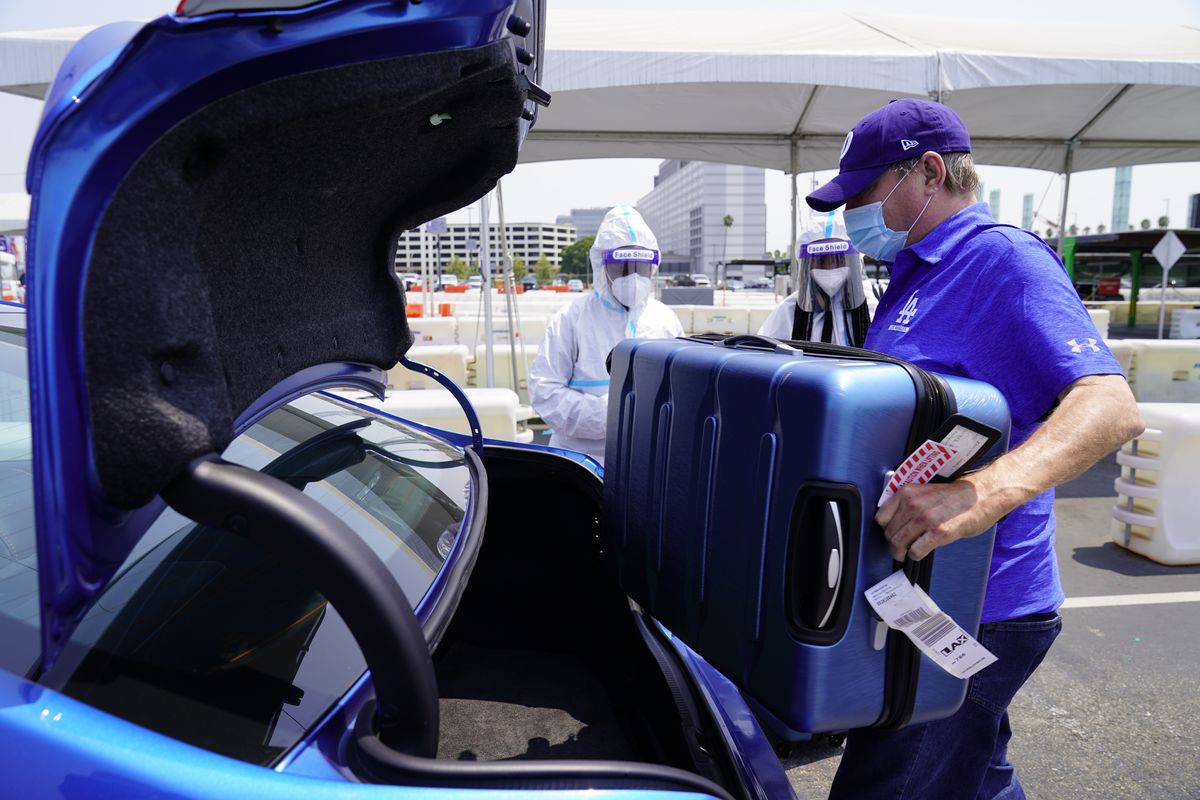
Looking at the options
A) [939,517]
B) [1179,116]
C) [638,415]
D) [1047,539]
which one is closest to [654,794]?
[939,517]

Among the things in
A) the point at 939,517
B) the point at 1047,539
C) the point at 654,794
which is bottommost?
the point at 654,794

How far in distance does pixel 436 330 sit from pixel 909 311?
11.3 m

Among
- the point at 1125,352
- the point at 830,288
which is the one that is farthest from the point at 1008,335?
the point at 1125,352

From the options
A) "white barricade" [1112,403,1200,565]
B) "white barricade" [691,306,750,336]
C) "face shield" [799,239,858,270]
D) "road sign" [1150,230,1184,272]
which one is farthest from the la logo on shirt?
"road sign" [1150,230,1184,272]

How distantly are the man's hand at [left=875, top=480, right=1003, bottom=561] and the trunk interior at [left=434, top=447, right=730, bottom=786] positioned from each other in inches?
24.4

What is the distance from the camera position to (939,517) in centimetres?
117

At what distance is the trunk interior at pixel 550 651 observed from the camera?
1.87m

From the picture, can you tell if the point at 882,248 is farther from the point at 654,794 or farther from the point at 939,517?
the point at 654,794

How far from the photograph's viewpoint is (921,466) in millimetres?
1160

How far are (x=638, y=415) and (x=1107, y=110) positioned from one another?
9248 millimetres

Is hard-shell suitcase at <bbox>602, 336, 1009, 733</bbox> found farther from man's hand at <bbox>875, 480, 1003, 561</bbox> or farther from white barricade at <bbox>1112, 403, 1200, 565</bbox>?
white barricade at <bbox>1112, 403, 1200, 565</bbox>

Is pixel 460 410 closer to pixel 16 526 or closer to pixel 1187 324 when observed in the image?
pixel 16 526

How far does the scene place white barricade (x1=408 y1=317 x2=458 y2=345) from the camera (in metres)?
12.2

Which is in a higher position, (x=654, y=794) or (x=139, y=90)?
(x=139, y=90)
